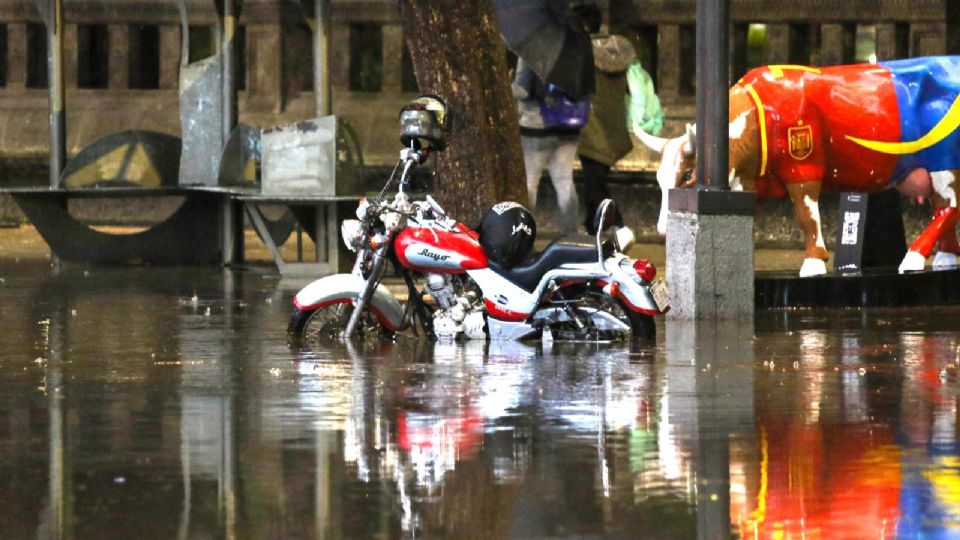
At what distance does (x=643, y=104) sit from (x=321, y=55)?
2.85 m

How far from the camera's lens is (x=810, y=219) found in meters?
17.3

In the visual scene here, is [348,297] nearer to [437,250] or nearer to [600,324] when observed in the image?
[437,250]

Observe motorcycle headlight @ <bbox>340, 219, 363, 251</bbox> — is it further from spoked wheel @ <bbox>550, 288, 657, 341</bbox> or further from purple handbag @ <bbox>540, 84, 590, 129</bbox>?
purple handbag @ <bbox>540, 84, 590, 129</bbox>

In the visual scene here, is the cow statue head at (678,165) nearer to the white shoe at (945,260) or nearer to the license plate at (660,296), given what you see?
the white shoe at (945,260)

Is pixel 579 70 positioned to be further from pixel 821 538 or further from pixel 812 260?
pixel 821 538

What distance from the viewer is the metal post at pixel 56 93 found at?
70.5 feet

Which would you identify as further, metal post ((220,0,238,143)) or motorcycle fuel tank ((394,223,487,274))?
metal post ((220,0,238,143))

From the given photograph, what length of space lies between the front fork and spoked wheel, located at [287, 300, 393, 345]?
11cm

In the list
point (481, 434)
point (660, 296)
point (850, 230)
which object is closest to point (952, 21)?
point (850, 230)

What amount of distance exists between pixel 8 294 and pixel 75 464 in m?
8.79

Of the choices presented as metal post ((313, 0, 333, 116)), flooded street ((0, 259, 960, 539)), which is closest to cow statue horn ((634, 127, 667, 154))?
flooded street ((0, 259, 960, 539))

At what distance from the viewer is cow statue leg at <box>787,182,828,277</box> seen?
1725 cm

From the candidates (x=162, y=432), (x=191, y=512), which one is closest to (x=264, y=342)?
(x=162, y=432)

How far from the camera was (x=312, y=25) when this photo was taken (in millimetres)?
20953
